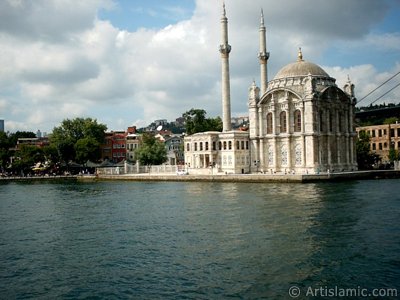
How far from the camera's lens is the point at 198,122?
78625 millimetres

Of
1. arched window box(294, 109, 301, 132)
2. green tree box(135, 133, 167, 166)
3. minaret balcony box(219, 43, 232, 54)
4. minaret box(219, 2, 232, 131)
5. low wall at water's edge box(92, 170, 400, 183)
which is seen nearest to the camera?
low wall at water's edge box(92, 170, 400, 183)

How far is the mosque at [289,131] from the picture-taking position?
54406 mm

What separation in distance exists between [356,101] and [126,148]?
167 feet

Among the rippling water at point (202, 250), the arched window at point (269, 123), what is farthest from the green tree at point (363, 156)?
the rippling water at point (202, 250)

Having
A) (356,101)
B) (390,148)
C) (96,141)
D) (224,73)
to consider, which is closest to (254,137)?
(224,73)

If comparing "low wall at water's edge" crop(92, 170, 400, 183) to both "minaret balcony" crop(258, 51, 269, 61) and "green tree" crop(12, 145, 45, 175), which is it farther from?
"green tree" crop(12, 145, 45, 175)

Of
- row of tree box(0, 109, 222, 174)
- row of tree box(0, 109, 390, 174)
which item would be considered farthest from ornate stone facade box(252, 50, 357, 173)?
row of tree box(0, 109, 222, 174)

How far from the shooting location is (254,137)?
195 feet

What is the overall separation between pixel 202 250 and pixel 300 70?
44659 millimetres

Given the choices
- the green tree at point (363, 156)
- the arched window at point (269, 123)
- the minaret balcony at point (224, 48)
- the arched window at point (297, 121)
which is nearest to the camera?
the arched window at point (297, 121)

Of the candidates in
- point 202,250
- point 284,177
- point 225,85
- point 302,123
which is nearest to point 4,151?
point 225,85

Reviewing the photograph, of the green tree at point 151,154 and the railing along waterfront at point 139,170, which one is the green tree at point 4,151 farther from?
the green tree at point 151,154

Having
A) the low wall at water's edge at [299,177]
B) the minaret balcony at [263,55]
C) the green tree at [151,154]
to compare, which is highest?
the minaret balcony at [263,55]

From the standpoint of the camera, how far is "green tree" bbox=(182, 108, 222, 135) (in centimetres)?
7806
